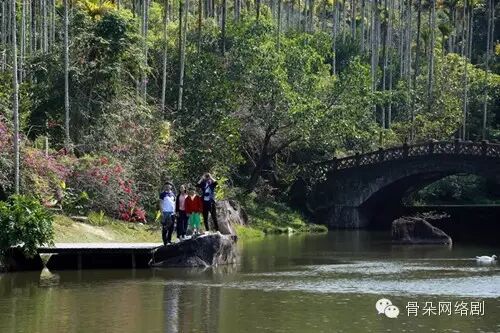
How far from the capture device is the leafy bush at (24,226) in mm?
27516

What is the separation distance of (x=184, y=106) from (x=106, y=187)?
1431cm

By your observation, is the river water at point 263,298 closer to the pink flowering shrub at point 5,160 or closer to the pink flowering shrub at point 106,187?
the pink flowering shrub at point 106,187

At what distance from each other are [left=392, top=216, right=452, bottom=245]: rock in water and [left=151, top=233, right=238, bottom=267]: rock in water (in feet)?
52.1

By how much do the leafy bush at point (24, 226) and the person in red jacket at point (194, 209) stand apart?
4.16 m

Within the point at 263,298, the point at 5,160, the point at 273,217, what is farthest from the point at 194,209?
the point at 273,217

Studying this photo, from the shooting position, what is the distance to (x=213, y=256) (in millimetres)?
30359

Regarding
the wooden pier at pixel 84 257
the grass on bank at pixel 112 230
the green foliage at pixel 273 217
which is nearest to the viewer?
the wooden pier at pixel 84 257

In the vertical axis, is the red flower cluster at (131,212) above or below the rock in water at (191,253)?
above

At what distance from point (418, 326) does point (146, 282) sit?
345 inches

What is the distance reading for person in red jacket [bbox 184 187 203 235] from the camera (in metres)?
30.5

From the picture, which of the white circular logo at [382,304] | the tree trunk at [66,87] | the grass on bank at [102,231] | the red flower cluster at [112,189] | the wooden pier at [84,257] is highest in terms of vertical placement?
the tree trunk at [66,87]

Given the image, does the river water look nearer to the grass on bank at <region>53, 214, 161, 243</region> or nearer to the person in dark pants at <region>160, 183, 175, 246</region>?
the person in dark pants at <region>160, 183, 175, 246</region>

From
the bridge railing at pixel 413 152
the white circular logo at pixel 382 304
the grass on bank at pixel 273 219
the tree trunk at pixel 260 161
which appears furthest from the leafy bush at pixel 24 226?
the bridge railing at pixel 413 152

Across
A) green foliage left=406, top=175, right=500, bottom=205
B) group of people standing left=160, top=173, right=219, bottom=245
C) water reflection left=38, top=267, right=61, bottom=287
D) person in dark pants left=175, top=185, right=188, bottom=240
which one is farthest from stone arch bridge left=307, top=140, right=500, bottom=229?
water reflection left=38, top=267, right=61, bottom=287
